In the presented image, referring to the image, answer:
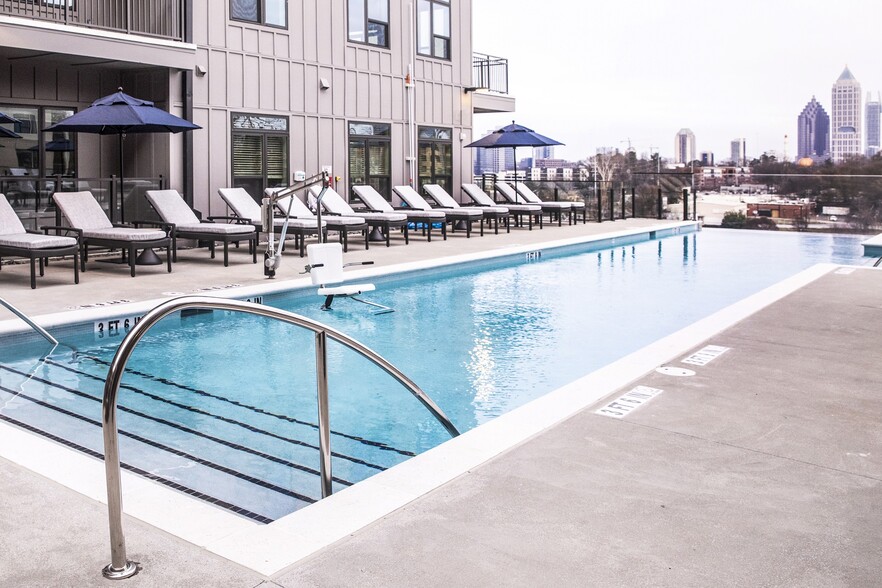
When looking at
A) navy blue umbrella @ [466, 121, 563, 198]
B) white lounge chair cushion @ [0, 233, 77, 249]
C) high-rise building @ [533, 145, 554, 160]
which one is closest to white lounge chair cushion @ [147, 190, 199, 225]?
white lounge chair cushion @ [0, 233, 77, 249]

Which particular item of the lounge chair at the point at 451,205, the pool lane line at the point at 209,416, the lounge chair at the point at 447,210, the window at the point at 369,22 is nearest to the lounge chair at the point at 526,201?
the lounge chair at the point at 451,205

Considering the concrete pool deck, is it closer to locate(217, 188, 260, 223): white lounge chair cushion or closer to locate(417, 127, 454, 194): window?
locate(217, 188, 260, 223): white lounge chair cushion

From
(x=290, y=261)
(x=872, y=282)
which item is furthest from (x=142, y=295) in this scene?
(x=872, y=282)

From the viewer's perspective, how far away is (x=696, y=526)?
114 inches

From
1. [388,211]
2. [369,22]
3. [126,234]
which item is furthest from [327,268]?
[369,22]

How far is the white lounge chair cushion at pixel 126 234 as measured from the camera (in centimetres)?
984

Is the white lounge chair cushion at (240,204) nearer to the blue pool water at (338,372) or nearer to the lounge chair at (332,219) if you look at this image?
the lounge chair at (332,219)

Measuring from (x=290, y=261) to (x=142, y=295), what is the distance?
11.0 feet

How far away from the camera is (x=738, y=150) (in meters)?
45.8

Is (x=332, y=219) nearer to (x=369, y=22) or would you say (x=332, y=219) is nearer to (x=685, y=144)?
(x=369, y=22)

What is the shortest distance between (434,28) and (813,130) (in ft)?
137

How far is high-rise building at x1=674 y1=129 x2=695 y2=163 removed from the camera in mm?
42062

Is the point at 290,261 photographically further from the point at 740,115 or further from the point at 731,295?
the point at 740,115

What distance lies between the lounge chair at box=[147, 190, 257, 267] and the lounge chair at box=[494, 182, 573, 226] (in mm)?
7902
